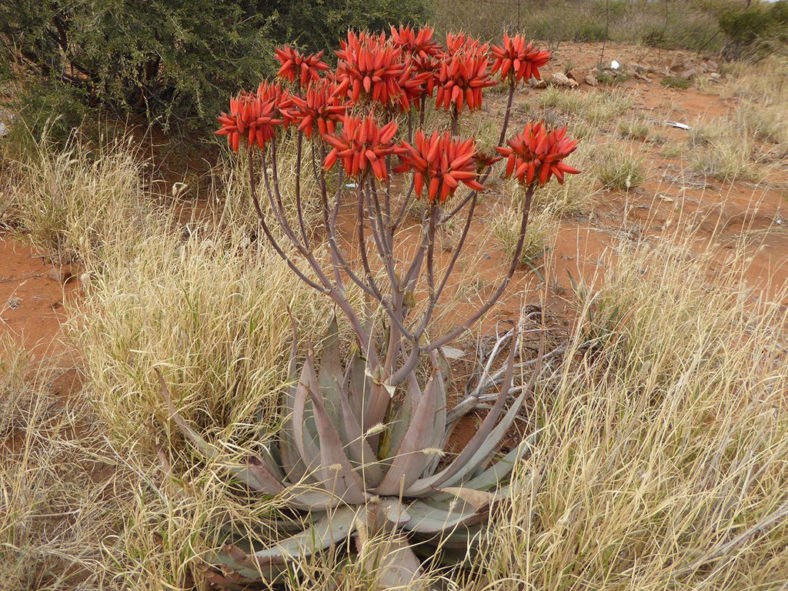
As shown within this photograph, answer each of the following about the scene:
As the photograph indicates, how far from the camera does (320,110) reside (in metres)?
1.47

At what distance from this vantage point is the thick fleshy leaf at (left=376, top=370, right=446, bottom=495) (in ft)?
5.64

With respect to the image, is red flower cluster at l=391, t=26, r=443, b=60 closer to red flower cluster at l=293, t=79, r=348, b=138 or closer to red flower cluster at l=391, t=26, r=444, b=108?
red flower cluster at l=391, t=26, r=444, b=108

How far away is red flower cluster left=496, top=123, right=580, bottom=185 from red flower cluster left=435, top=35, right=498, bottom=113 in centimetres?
23

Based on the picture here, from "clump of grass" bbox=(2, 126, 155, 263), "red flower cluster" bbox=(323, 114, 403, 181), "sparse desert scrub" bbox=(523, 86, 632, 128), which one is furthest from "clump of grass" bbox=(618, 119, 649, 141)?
"red flower cluster" bbox=(323, 114, 403, 181)

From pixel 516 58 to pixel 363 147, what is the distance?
2.09 feet

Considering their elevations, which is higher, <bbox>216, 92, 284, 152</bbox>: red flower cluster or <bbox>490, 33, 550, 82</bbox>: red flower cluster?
<bbox>490, 33, 550, 82</bbox>: red flower cluster

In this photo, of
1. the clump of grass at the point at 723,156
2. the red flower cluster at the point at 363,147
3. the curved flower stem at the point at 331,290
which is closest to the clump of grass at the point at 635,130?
the clump of grass at the point at 723,156

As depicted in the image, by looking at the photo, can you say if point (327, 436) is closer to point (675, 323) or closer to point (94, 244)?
point (675, 323)

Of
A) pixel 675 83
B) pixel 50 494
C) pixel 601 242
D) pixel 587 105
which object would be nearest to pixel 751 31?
pixel 675 83

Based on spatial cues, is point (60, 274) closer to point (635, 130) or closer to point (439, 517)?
point (439, 517)

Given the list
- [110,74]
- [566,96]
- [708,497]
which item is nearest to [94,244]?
[110,74]

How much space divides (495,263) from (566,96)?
5925mm

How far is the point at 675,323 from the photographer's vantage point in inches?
101

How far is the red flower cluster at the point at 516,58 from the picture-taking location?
1646mm
